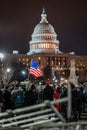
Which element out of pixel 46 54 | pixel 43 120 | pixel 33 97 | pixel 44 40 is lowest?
pixel 43 120

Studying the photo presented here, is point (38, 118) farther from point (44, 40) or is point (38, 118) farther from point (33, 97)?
point (44, 40)

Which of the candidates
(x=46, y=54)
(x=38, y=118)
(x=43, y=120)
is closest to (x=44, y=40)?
(x=46, y=54)

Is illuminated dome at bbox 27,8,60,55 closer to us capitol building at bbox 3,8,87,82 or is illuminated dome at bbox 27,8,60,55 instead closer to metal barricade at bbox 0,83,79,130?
us capitol building at bbox 3,8,87,82

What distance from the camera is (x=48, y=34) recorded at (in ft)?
600

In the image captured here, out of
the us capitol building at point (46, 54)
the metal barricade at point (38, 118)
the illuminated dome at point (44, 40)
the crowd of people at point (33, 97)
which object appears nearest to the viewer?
the metal barricade at point (38, 118)

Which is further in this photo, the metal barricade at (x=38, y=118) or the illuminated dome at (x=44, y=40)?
the illuminated dome at (x=44, y=40)

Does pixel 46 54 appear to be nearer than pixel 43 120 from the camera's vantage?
No

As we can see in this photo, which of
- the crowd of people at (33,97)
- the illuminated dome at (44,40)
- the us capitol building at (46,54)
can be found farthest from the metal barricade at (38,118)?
the illuminated dome at (44,40)

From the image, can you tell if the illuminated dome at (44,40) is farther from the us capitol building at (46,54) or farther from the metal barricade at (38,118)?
the metal barricade at (38,118)

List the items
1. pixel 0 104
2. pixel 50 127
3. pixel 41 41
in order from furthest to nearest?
pixel 41 41 < pixel 0 104 < pixel 50 127

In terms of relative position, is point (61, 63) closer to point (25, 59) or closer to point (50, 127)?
point (25, 59)

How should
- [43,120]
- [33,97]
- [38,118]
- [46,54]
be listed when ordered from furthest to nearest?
[46,54] → [33,97] → [43,120] → [38,118]

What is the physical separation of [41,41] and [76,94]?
529 ft

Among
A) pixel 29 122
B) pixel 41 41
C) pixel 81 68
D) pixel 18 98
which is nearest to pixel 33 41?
pixel 41 41
